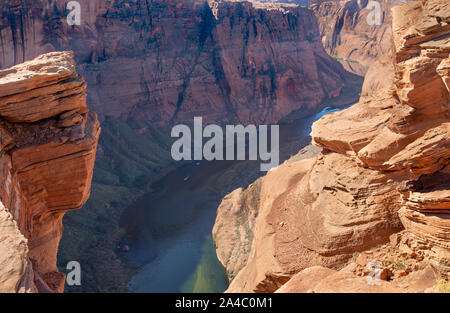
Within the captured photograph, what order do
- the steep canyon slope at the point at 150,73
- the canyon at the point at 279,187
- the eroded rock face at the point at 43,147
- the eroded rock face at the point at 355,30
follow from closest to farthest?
the canyon at the point at 279,187
the eroded rock face at the point at 43,147
the steep canyon slope at the point at 150,73
the eroded rock face at the point at 355,30

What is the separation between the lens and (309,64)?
84.9 metres

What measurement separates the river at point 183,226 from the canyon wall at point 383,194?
11180mm

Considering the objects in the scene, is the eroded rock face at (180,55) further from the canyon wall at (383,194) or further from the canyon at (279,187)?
the canyon wall at (383,194)

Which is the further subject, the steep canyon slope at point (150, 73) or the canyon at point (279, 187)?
the steep canyon slope at point (150, 73)

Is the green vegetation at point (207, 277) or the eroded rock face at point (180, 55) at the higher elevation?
the eroded rock face at point (180, 55)

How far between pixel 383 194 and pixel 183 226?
26572 mm

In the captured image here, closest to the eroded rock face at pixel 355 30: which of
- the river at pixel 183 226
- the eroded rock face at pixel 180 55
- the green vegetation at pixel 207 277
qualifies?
the eroded rock face at pixel 180 55

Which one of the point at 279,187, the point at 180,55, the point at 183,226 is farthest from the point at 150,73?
the point at 279,187

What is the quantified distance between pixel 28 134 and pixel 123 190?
3322 centimetres

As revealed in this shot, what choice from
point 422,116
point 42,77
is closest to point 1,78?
point 42,77

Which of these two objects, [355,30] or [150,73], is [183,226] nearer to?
[150,73]

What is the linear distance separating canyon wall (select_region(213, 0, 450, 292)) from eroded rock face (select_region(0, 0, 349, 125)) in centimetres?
4262

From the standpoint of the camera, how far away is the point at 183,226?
3888cm

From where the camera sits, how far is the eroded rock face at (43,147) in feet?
45.1
